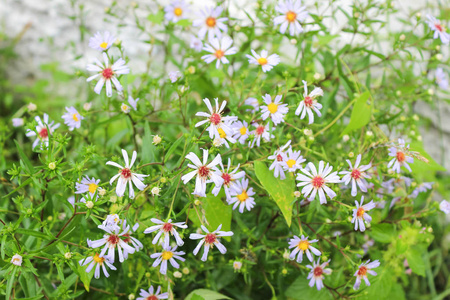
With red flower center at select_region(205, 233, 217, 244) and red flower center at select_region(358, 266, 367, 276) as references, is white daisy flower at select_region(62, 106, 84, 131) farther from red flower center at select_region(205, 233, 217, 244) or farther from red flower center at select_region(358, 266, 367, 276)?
red flower center at select_region(358, 266, 367, 276)

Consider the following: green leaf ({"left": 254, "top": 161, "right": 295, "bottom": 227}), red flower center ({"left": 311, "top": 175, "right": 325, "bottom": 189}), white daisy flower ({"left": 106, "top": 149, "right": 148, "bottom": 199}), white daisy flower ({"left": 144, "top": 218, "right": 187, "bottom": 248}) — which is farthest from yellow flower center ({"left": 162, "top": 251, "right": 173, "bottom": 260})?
red flower center ({"left": 311, "top": 175, "right": 325, "bottom": 189})

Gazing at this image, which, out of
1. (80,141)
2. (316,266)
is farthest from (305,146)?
(80,141)

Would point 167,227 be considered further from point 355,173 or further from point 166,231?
point 355,173

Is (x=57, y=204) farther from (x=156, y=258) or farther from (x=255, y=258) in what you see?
(x=255, y=258)

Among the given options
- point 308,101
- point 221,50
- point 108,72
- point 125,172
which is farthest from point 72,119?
point 308,101

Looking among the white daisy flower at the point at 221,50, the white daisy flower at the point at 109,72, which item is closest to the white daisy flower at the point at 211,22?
the white daisy flower at the point at 221,50

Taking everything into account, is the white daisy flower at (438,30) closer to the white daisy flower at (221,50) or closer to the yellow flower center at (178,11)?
the white daisy flower at (221,50)

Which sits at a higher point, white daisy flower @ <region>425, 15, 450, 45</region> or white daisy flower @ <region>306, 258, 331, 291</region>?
white daisy flower @ <region>425, 15, 450, 45</region>
